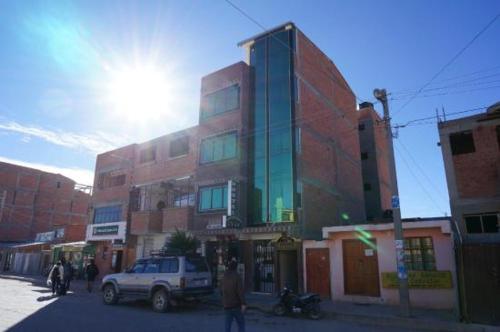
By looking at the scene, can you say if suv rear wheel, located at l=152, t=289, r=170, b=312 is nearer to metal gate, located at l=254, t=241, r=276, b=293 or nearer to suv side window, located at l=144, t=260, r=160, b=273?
suv side window, located at l=144, t=260, r=160, b=273

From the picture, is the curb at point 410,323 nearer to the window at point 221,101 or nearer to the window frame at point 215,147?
the window frame at point 215,147

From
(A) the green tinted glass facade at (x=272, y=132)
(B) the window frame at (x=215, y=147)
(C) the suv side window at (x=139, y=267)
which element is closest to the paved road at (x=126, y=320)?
(C) the suv side window at (x=139, y=267)

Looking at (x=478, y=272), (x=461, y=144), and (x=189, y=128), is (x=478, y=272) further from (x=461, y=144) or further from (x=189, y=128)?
(x=189, y=128)

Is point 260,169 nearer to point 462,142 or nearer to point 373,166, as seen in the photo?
point 462,142

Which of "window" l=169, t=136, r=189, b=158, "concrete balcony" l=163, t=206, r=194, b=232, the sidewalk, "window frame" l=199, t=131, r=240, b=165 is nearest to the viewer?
the sidewalk

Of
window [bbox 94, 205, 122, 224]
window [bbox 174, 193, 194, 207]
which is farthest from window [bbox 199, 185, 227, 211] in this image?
window [bbox 94, 205, 122, 224]

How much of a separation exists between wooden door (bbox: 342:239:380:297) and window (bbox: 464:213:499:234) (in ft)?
15.4

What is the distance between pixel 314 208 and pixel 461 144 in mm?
8239

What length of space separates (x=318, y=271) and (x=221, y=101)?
12912mm

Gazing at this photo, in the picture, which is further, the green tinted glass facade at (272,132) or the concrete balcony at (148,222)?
the concrete balcony at (148,222)

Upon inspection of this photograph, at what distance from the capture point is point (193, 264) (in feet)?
44.9

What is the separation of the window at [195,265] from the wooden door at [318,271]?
580 cm

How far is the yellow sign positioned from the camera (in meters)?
13.8

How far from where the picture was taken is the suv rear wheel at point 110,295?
47.8 feet
